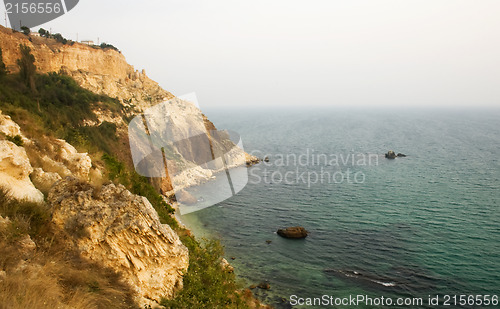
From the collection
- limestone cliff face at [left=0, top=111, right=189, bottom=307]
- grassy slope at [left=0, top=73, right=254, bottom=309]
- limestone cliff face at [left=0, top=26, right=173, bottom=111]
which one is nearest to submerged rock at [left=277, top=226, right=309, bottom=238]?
grassy slope at [left=0, top=73, right=254, bottom=309]

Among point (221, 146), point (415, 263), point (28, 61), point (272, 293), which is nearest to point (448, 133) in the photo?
point (221, 146)

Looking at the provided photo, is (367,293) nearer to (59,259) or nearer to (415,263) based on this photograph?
(415,263)

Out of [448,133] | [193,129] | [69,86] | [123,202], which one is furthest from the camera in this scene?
[448,133]

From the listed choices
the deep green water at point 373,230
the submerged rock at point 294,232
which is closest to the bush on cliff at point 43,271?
the deep green water at point 373,230

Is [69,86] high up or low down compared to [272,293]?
up

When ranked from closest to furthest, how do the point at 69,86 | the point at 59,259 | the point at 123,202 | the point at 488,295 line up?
the point at 59,259 → the point at 123,202 → the point at 488,295 → the point at 69,86

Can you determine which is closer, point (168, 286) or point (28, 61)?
point (168, 286)

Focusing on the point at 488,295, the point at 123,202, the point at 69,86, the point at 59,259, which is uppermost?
the point at 69,86
